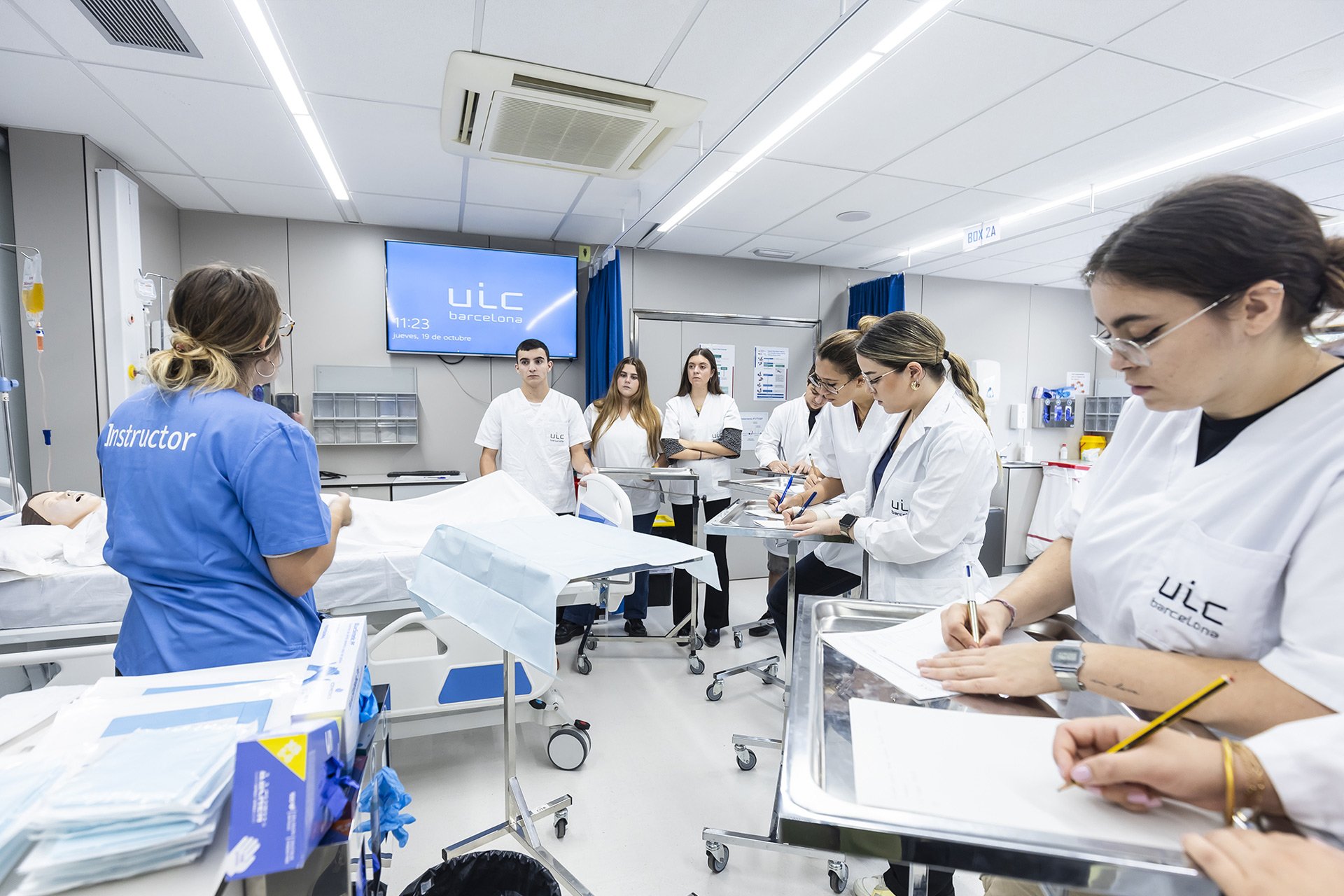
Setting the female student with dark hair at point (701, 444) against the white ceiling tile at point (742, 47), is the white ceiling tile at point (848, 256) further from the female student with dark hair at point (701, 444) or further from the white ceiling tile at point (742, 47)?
the white ceiling tile at point (742, 47)

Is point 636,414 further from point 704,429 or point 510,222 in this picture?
point 510,222

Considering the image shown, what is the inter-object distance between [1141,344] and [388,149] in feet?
10.9

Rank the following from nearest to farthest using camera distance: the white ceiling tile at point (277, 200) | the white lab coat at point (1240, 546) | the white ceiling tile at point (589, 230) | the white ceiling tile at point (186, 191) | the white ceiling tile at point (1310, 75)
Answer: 1. the white lab coat at point (1240, 546)
2. the white ceiling tile at point (1310, 75)
3. the white ceiling tile at point (186, 191)
4. the white ceiling tile at point (277, 200)
5. the white ceiling tile at point (589, 230)

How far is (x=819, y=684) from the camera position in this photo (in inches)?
34.5

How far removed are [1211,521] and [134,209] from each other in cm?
457

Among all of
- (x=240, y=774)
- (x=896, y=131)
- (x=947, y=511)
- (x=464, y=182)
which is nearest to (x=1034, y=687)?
(x=240, y=774)

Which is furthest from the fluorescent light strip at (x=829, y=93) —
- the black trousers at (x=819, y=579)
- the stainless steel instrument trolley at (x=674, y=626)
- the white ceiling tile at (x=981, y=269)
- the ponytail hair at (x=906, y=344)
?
the white ceiling tile at (x=981, y=269)

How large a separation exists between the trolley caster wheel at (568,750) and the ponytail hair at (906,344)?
1.73 metres

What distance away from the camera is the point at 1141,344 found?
84 cm

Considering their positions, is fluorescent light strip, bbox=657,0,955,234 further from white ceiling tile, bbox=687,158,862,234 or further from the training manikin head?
the training manikin head

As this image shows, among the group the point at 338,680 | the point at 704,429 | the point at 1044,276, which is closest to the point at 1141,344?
the point at 338,680

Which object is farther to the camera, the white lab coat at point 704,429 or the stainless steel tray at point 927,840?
the white lab coat at point 704,429

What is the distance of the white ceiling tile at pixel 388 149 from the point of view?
2.70 meters

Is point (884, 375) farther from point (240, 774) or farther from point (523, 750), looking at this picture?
point (523, 750)
